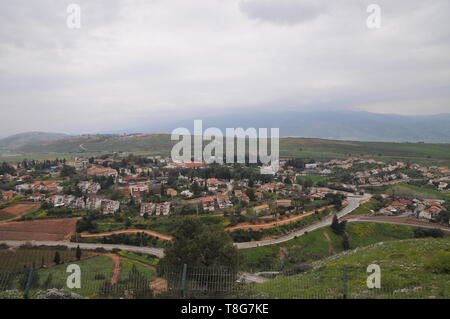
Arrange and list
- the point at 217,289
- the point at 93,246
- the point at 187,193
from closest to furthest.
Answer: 1. the point at 217,289
2. the point at 93,246
3. the point at 187,193

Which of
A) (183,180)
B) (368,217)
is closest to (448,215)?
(368,217)

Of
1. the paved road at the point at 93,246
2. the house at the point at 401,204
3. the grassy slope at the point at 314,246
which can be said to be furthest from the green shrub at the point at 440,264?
the house at the point at 401,204

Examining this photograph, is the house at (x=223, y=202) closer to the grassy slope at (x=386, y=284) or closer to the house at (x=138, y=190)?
the house at (x=138, y=190)

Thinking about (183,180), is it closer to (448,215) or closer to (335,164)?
(448,215)

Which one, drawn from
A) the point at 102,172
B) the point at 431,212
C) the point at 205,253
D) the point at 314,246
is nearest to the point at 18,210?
the point at 102,172

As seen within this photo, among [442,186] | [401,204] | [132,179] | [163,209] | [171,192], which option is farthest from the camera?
[132,179]

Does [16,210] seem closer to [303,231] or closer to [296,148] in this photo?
[303,231]

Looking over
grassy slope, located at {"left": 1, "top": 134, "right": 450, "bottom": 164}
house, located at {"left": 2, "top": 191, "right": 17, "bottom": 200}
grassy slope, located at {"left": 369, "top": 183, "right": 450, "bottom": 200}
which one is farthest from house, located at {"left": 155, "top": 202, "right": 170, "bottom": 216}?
grassy slope, located at {"left": 1, "top": 134, "right": 450, "bottom": 164}
